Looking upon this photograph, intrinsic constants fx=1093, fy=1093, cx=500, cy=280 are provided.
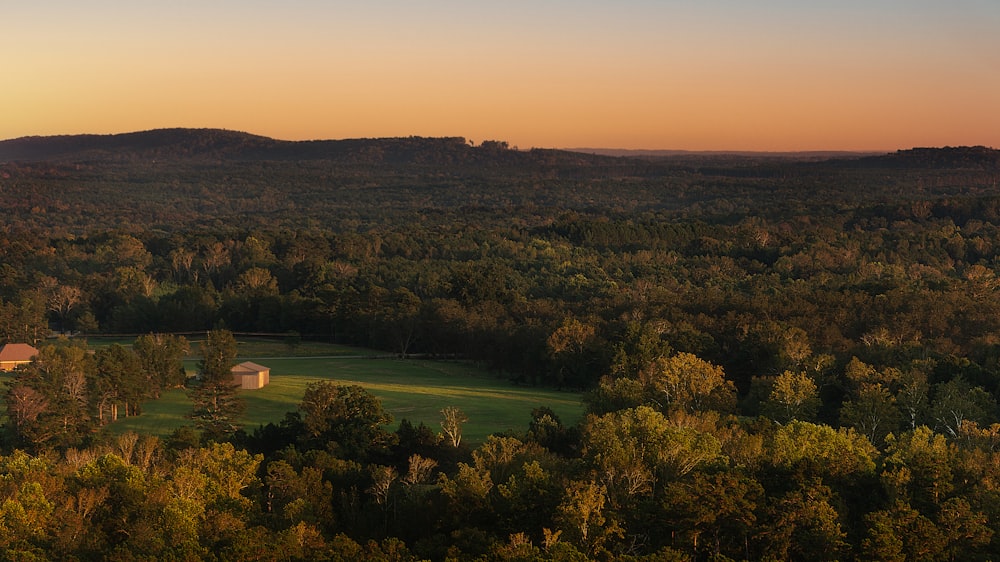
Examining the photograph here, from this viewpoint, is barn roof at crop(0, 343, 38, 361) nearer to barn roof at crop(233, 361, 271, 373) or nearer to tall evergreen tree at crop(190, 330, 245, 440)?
barn roof at crop(233, 361, 271, 373)

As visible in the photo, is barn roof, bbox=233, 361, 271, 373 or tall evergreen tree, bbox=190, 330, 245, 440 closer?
tall evergreen tree, bbox=190, 330, 245, 440

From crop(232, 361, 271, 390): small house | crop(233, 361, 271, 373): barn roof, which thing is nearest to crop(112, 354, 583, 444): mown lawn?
crop(232, 361, 271, 390): small house

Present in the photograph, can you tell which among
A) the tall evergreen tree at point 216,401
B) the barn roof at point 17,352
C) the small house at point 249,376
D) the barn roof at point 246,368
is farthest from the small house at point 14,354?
the tall evergreen tree at point 216,401

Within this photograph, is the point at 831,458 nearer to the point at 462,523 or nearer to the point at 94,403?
the point at 462,523

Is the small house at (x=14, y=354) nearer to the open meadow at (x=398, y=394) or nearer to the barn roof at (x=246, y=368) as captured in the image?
the open meadow at (x=398, y=394)

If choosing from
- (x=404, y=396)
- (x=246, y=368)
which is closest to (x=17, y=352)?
(x=246, y=368)

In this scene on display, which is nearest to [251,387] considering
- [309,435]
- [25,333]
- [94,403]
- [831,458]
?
[94,403]

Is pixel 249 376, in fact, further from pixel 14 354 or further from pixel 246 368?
pixel 14 354
